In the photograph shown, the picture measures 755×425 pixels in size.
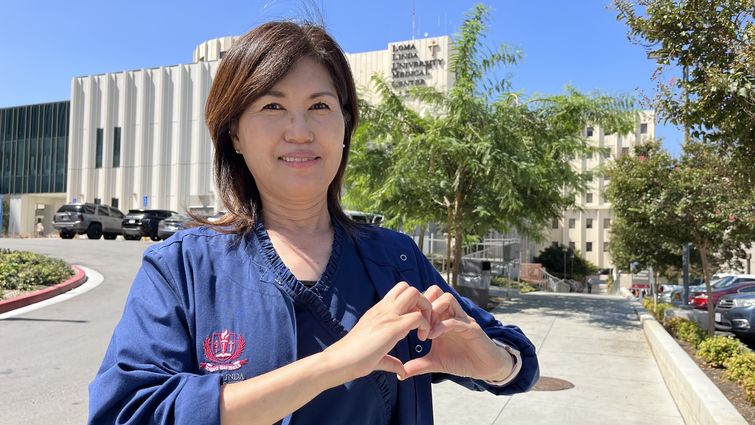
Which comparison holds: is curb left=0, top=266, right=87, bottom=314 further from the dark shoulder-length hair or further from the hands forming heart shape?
the hands forming heart shape

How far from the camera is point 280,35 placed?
1.47 metres

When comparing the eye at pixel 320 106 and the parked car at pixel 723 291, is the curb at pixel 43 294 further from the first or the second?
the parked car at pixel 723 291

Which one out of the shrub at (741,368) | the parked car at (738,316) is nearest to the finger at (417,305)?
the shrub at (741,368)

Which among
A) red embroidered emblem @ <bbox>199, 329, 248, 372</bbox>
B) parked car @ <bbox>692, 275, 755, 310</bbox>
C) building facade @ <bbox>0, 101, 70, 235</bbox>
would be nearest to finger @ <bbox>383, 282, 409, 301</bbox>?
red embroidered emblem @ <bbox>199, 329, 248, 372</bbox>

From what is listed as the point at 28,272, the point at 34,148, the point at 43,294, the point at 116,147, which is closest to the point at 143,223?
the point at 28,272

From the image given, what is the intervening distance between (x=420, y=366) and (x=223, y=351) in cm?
44

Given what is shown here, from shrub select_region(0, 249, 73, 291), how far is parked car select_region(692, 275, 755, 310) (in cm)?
1660

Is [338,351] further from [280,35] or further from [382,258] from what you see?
[280,35]

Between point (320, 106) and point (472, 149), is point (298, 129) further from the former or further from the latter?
point (472, 149)

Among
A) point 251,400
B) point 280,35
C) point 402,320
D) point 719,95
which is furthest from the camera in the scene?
point 719,95

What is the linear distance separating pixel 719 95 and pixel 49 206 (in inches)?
2141

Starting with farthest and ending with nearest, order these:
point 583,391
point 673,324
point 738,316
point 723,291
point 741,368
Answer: point 723,291, point 738,316, point 673,324, point 741,368, point 583,391

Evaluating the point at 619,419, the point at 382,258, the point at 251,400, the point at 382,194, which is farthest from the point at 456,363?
the point at 382,194

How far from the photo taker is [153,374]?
3.56 feet
